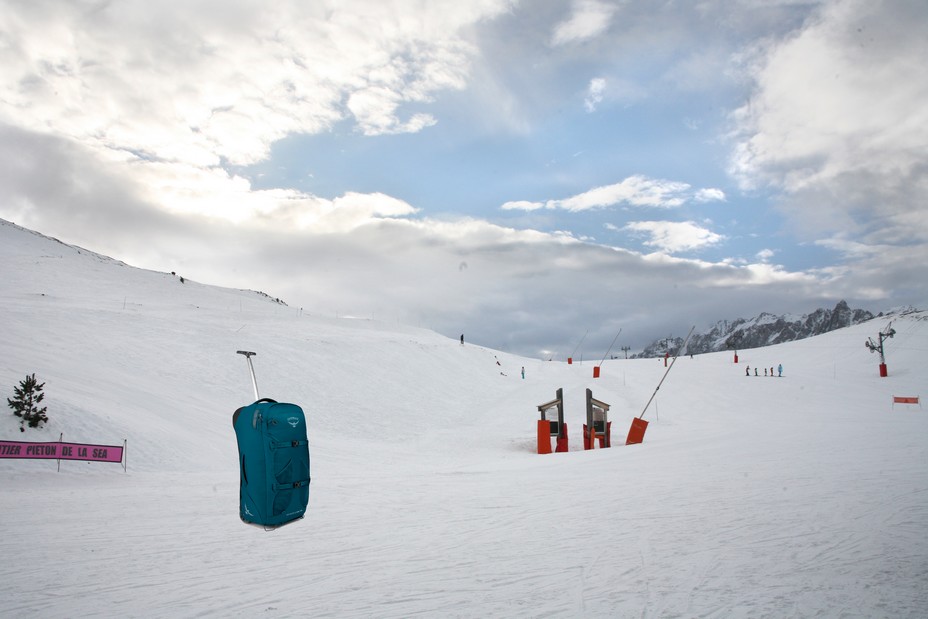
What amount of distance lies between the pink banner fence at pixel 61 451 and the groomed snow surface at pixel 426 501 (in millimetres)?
304

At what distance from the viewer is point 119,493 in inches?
533

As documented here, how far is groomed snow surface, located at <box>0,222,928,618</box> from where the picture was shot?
6.28 m

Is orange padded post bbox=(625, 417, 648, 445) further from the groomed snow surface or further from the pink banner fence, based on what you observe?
the pink banner fence

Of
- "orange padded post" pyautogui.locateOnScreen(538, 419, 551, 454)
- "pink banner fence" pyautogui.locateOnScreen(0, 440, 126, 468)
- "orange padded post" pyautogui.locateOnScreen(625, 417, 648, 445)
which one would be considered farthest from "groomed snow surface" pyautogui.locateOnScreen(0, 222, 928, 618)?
"orange padded post" pyautogui.locateOnScreen(625, 417, 648, 445)

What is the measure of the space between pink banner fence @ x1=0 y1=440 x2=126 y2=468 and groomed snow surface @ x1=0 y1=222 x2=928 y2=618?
304 mm

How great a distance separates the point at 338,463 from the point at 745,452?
43.1 feet

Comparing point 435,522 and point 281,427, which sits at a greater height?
point 281,427

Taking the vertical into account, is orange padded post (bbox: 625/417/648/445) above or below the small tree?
below

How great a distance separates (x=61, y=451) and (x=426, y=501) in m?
11.6

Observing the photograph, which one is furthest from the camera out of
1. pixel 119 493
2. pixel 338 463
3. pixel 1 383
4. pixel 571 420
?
pixel 571 420

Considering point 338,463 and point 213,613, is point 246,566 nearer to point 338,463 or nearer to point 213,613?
point 213,613

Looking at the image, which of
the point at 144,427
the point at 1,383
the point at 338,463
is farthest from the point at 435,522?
the point at 1,383

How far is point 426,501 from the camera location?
1191 cm

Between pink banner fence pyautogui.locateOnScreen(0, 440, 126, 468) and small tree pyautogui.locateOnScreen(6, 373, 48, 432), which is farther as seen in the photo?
small tree pyautogui.locateOnScreen(6, 373, 48, 432)
